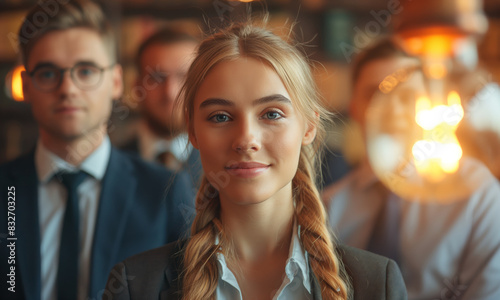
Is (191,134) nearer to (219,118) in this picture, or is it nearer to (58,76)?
(219,118)

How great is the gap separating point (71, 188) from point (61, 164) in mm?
90

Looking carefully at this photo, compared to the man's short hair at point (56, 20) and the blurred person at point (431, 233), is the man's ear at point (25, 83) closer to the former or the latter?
the man's short hair at point (56, 20)

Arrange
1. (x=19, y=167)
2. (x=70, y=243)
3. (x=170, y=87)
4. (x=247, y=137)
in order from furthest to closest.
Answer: (x=170, y=87) → (x=19, y=167) → (x=70, y=243) → (x=247, y=137)

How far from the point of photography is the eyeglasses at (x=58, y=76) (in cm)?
161

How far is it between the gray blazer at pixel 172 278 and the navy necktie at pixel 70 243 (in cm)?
38

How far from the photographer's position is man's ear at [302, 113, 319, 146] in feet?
4.21

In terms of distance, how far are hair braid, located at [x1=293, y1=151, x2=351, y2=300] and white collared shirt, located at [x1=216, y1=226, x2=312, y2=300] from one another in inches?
1.2

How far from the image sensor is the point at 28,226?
1.59 m

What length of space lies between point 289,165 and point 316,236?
8.0 inches

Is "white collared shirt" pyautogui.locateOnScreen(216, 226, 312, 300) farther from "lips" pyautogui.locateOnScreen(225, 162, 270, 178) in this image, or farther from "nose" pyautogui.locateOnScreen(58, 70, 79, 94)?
"nose" pyautogui.locateOnScreen(58, 70, 79, 94)

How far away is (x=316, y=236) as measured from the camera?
4.12ft


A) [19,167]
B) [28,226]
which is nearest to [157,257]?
[28,226]

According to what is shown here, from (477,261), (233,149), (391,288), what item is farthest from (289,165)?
(477,261)

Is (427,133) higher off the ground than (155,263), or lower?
higher
